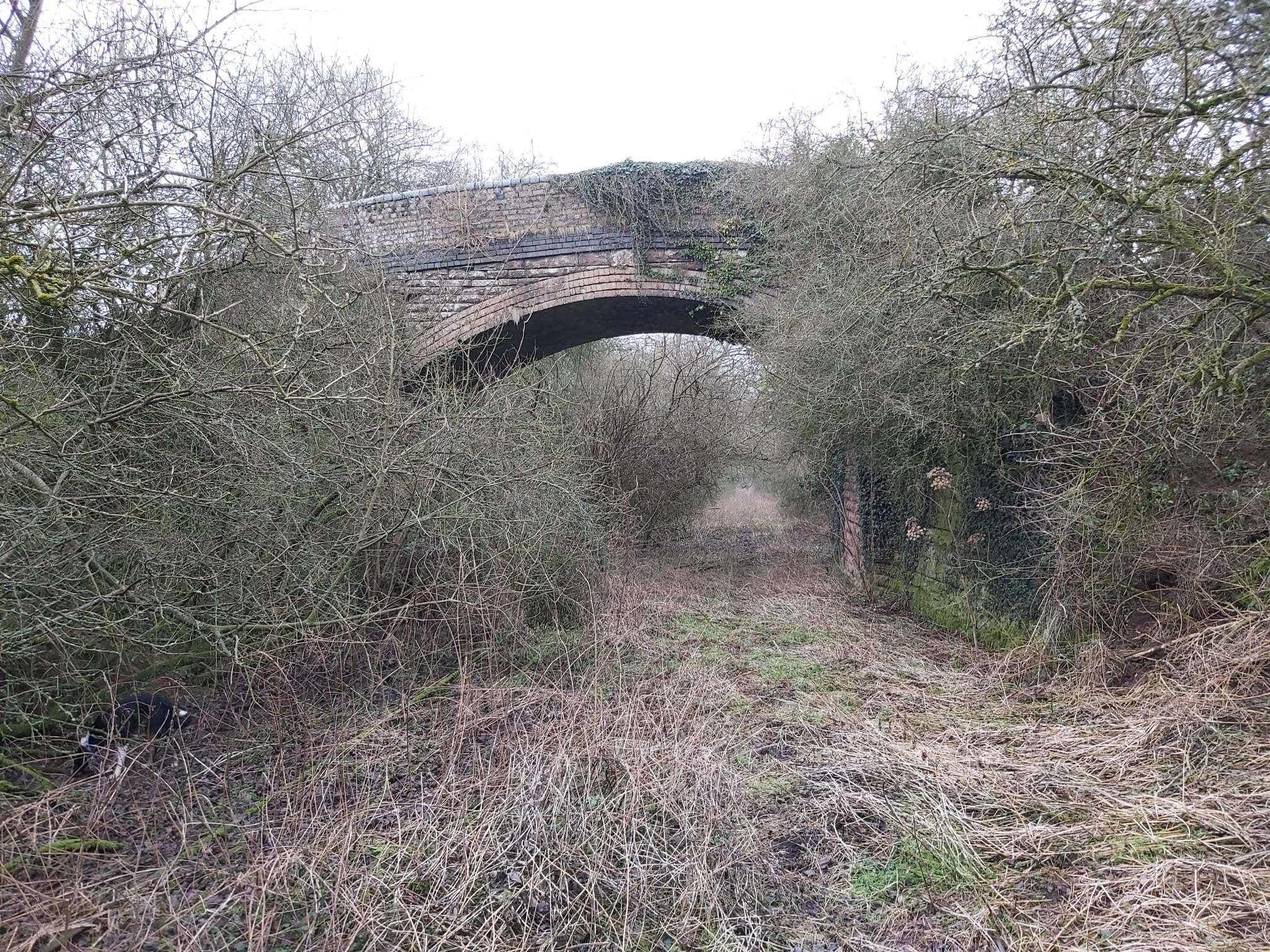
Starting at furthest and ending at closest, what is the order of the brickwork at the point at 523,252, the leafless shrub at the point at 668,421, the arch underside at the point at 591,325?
the leafless shrub at the point at 668,421, the arch underside at the point at 591,325, the brickwork at the point at 523,252

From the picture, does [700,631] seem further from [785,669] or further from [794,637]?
[785,669]

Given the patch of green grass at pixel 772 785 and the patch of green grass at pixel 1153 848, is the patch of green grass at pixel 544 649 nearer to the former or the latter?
the patch of green grass at pixel 772 785

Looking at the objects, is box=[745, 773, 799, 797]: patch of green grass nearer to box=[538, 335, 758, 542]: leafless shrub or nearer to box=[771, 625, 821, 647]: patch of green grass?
box=[771, 625, 821, 647]: patch of green grass

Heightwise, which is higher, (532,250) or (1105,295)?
(532,250)

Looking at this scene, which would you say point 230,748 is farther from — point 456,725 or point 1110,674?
point 1110,674

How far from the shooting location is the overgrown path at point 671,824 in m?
2.61

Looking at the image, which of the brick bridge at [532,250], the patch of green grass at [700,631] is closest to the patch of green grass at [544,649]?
the patch of green grass at [700,631]

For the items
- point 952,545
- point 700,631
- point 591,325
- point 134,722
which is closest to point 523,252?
point 591,325

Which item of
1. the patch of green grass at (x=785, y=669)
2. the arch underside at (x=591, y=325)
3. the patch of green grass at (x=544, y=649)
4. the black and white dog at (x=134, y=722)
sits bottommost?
the patch of green grass at (x=785, y=669)

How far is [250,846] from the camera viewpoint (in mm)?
3184

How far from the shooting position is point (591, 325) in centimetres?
1215

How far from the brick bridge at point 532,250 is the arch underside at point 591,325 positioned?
0.31ft

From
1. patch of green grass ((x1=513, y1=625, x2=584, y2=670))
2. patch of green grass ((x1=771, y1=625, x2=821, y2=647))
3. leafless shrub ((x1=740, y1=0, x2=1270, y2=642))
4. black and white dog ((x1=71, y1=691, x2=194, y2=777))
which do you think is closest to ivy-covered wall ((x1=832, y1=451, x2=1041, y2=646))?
leafless shrub ((x1=740, y1=0, x2=1270, y2=642))

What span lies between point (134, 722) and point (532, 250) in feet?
26.7
